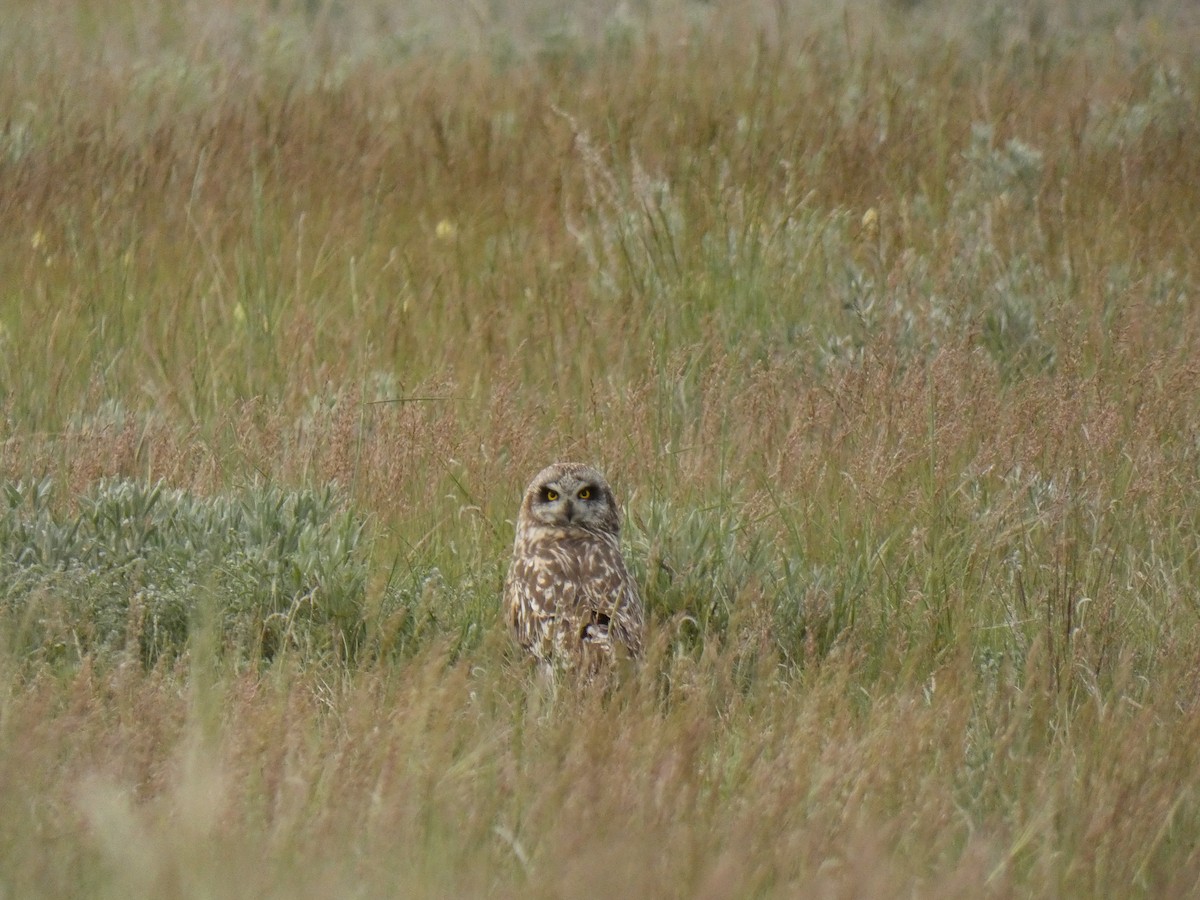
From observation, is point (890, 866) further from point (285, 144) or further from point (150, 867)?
point (285, 144)

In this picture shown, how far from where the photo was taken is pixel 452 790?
3072 mm

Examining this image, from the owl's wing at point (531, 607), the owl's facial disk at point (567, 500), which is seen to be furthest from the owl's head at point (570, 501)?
the owl's wing at point (531, 607)

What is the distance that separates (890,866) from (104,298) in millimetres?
4428

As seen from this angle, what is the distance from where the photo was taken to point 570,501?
4.57 m

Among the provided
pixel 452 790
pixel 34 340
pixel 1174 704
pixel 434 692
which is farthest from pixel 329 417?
pixel 1174 704

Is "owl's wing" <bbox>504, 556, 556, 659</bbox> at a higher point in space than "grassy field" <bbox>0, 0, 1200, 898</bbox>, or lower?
lower

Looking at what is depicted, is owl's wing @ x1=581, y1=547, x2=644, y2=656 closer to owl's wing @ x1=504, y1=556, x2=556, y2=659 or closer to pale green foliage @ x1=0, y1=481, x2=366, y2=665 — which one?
owl's wing @ x1=504, y1=556, x2=556, y2=659

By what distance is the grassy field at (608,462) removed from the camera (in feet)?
9.96

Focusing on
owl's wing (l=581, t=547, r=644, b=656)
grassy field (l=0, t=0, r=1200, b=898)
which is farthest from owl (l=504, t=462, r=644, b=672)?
grassy field (l=0, t=0, r=1200, b=898)

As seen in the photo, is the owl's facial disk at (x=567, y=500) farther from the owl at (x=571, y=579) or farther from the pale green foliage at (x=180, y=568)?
the pale green foliage at (x=180, y=568)

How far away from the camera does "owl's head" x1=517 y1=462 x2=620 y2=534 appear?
180 inches

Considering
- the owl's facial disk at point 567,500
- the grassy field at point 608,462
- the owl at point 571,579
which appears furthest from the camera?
the owl's facial disk at point 567,500

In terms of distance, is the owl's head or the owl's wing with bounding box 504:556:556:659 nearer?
the owl's wing with bounding box 504:556:556:659

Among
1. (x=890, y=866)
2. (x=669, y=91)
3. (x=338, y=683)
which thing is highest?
(x=669, y=91)
